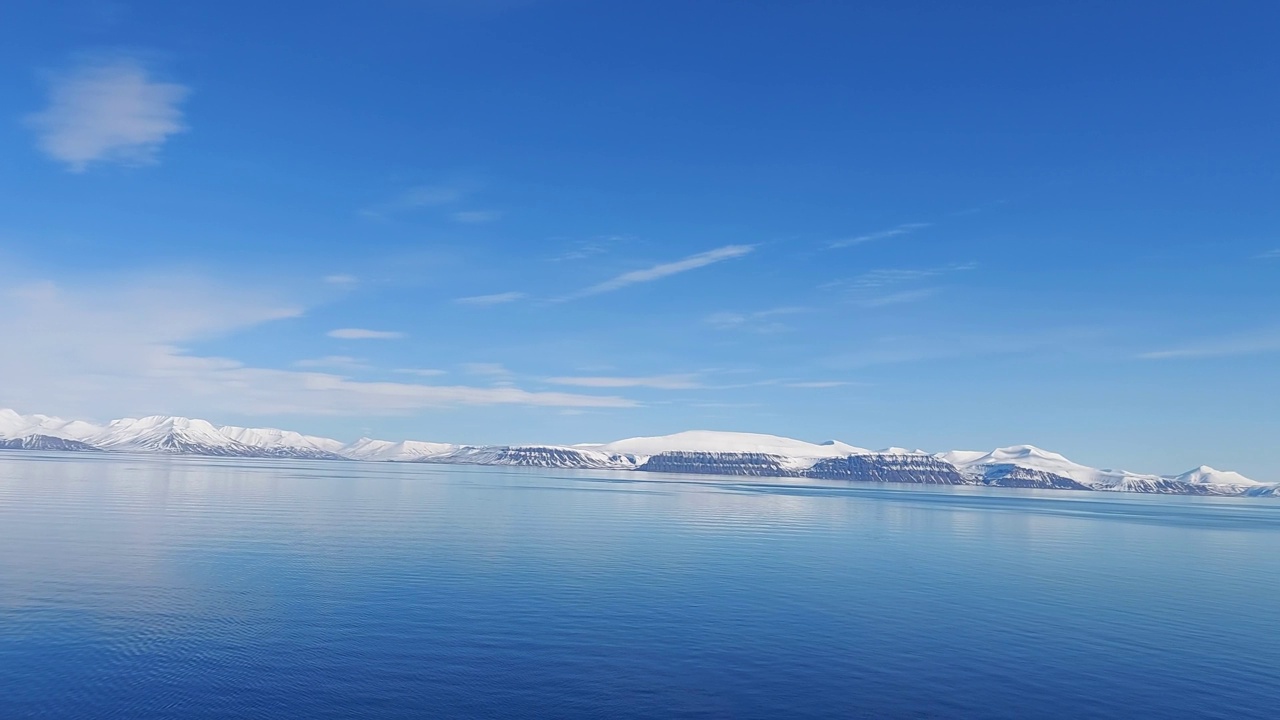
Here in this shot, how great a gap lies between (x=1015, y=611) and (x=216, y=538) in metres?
42.7

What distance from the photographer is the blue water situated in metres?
21.2

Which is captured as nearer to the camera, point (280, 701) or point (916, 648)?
point (280, 701)

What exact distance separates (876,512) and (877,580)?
6752 cm

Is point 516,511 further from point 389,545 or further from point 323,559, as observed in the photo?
point 323,559

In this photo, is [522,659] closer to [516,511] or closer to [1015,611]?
[1015,611]

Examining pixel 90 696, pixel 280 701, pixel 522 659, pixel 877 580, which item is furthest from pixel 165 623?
pixel 877 580

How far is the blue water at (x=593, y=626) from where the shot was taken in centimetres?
2116

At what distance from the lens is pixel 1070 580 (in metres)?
45.9

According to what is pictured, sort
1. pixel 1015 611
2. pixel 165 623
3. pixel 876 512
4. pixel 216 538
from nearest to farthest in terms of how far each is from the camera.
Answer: pixel 165 623
pixel 1015 611
pixel 216 538
pixel 876 512

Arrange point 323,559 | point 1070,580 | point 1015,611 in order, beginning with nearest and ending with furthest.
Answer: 1. point 1015,611
2. point 323,559
3. point 1070,580

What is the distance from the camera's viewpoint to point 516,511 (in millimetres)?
81000

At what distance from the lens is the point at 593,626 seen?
28797mm

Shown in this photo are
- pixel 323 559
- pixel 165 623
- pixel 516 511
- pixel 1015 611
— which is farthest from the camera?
pixel 516 511

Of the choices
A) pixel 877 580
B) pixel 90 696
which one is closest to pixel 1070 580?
pixel 877 580
